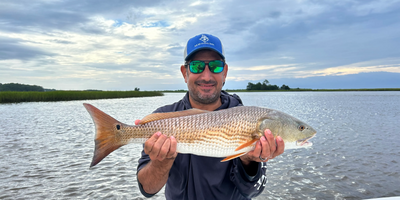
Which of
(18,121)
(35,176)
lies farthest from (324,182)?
(18,121)

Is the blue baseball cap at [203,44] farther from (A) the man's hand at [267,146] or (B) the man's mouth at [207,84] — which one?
(A) the man's hand at [267,146]

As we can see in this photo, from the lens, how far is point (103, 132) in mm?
2732

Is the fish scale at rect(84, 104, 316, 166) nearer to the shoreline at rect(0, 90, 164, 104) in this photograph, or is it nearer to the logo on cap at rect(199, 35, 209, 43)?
the logo on cap at rect(199, 35, 209, 43)

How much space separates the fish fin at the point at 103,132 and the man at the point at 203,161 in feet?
1.32

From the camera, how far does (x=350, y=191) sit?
7016 millimetres

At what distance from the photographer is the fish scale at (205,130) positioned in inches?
108

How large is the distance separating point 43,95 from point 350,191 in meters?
45.6

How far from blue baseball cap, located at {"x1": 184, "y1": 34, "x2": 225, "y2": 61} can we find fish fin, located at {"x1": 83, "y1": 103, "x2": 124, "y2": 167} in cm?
151

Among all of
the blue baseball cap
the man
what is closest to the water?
the man

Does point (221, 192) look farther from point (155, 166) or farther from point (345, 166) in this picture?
point (345, 166)

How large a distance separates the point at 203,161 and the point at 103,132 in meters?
1.37

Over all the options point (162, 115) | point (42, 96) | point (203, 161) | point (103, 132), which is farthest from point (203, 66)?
point (42, 96)

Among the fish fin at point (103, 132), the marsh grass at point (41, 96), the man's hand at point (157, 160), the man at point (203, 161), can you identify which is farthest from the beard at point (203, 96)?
the marsh grass at point (41, 96)

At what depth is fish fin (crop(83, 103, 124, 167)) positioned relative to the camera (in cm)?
265
